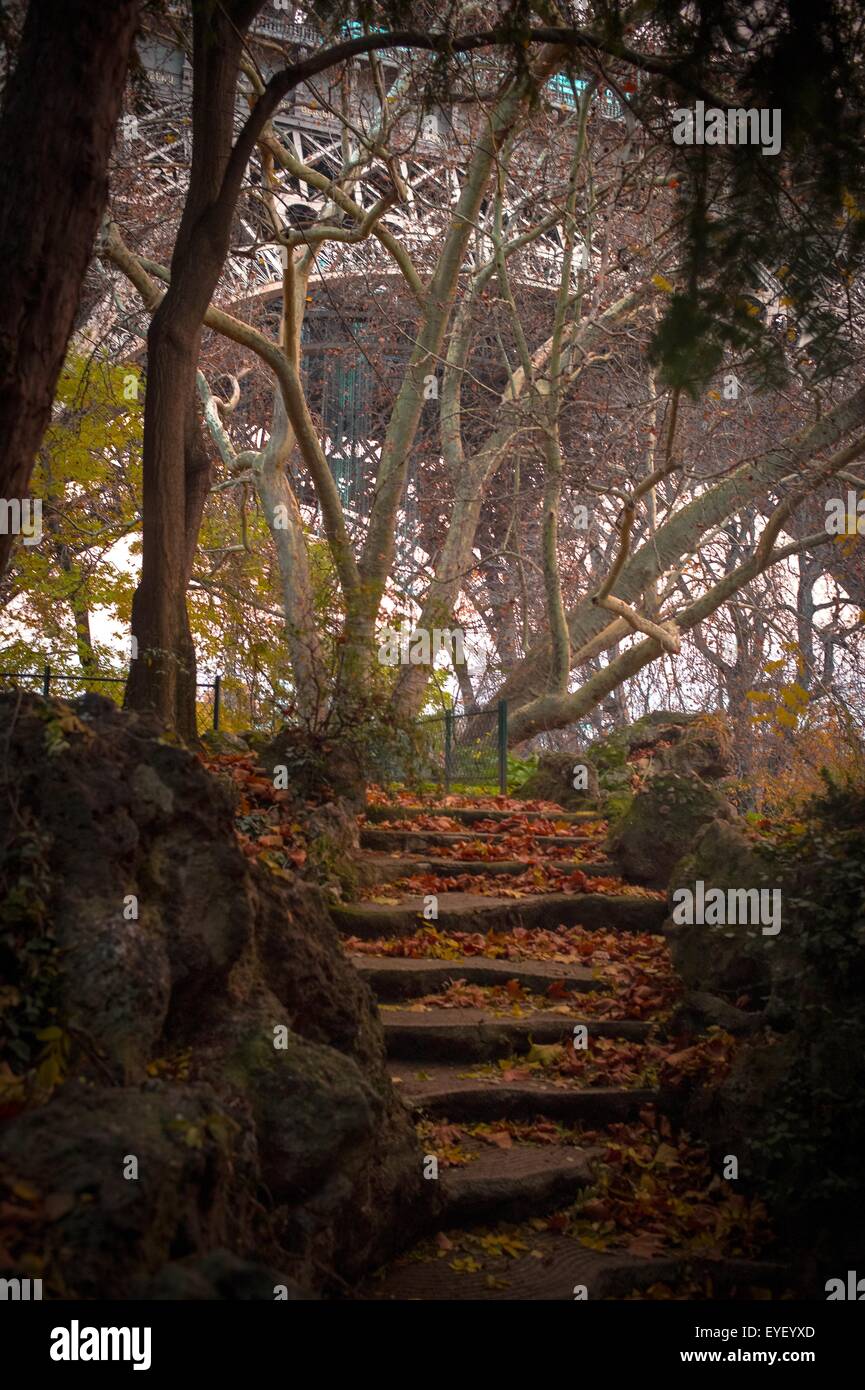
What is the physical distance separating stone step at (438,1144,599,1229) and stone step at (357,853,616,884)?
308cm

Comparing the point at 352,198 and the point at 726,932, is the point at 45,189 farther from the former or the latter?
the point at 352,198

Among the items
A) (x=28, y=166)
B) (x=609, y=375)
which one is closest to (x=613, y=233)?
(x=609, y=375)

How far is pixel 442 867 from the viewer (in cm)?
901

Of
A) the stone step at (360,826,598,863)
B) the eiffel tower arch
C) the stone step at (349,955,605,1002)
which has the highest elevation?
the eiffel tower arch

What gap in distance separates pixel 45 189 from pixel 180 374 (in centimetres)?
394

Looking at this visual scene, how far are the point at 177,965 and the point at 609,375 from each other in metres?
17.5

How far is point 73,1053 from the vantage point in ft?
11.8

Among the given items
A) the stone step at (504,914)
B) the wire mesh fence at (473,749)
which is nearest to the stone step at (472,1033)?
the stone step at (504,914)

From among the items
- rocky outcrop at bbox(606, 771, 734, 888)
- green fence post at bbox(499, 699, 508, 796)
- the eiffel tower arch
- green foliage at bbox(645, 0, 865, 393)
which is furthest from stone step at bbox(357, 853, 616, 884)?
the eiffel tower arch

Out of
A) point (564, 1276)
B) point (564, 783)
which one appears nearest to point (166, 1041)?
point (564, 1276)

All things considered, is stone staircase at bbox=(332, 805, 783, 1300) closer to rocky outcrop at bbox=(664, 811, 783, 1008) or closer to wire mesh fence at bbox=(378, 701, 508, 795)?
rocky outcrop at bbox=(664, 811, 783, 1008)

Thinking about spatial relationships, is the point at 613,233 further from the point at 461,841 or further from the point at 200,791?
the point at 200,791

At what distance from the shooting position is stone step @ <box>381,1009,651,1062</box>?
6270 mm

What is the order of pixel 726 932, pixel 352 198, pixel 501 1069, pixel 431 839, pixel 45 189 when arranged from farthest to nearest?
1. pixel 352 198
2. pixel 431 839
3. pixel 726 932
4. pixel 501 1069
5. pixel 45 189
